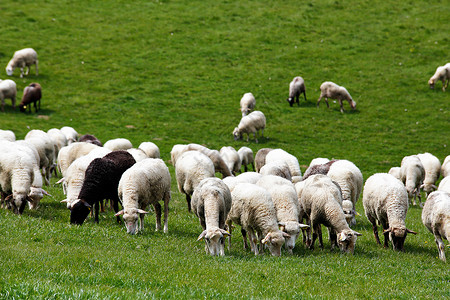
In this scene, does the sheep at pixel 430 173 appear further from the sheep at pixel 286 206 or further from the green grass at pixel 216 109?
the sheep at pixel 286 206

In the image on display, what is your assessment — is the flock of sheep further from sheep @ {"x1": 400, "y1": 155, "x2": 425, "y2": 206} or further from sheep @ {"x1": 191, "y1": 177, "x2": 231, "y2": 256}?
sheep @ {"x1": 400, "y1": 155, "x2": 425, "y2": 206}

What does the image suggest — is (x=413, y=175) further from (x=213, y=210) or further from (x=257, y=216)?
(x=213, y=210)

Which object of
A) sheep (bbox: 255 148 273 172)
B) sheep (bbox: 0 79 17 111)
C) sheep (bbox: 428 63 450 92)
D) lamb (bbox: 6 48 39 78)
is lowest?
sheep (bbox: 255 148 273 172)

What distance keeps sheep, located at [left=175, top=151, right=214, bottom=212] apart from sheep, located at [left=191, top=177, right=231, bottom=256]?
3658mm

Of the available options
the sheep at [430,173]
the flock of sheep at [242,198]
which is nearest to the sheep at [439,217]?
the flock of sheep at [242,198]

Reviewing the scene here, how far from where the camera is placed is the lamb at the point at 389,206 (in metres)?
12.6

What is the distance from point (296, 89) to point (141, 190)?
79.3 ft

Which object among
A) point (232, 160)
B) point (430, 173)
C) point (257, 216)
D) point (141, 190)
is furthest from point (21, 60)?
point (257, 216)

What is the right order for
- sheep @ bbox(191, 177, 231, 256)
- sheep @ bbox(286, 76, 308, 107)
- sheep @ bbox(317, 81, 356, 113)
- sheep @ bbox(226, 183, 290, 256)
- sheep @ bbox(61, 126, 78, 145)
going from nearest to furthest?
sheep @ bbox(191, 177, 231, 256) < sheep @ bbox(226, 183, 290, 256) < sheep @ bbox(61, 126, 78, 145) < sheep @ bbox(317, 81, 356, 113) < sheep @ bbox(286, 76, 308, 107)

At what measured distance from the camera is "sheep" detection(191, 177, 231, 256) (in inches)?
420

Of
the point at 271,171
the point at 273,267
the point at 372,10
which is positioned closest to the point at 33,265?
the point at 273,267

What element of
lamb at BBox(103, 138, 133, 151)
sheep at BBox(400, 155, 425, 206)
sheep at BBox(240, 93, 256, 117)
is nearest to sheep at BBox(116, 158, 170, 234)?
lamb at BBox(103, 138, 133, 151)

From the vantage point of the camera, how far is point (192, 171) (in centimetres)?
1608

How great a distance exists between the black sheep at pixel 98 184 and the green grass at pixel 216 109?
547 millimetres
